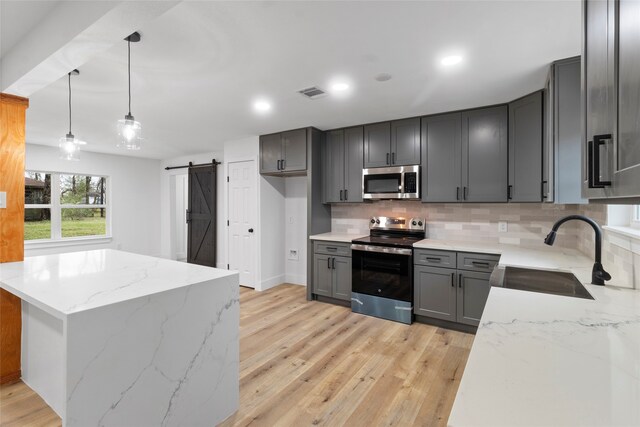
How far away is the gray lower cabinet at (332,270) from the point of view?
3.84 metres

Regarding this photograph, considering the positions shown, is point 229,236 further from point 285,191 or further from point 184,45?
point 184,45

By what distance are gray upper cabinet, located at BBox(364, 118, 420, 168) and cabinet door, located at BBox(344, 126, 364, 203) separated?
0.28 ft

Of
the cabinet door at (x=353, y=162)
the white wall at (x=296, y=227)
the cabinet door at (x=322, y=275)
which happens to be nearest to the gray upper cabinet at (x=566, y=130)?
the cabinet door at (x=353, y=162)

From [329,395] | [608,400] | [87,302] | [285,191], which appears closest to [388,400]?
[329,395]

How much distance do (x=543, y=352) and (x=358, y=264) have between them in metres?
2.84

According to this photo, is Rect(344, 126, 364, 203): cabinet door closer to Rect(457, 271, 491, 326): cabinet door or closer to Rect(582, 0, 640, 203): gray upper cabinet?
Rect(457, 271, 491, 326): cabinet door

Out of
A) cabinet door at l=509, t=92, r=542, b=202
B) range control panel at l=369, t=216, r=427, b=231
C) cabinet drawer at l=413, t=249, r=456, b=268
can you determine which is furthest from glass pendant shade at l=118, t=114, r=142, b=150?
cabinet door at l=509, t=92, r=542, b=202

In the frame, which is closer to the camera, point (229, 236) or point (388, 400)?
point (388, 400)

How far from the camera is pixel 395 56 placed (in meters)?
2.15

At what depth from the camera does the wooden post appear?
2154 mm

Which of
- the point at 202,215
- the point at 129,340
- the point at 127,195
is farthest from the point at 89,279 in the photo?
the point at 127,195

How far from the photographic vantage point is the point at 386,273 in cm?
346

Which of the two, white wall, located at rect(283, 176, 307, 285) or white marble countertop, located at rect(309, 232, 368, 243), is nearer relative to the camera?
white marble countertop, located at rect(309, 232, 368, 243)

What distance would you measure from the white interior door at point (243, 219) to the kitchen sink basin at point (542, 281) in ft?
11.4
